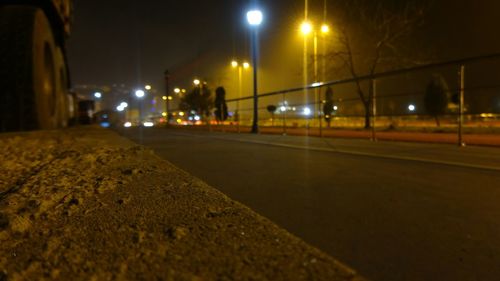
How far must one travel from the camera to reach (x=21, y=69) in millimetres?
9906

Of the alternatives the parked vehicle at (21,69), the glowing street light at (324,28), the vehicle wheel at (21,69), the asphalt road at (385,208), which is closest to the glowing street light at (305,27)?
the glowing street light at (324,28)

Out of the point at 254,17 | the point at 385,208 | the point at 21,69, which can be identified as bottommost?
the point at 385,208

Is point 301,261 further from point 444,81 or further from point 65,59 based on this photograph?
point 444,81

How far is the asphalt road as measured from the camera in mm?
2129

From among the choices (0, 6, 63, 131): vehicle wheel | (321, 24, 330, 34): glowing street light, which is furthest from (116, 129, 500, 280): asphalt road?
(321, 24, 330, 34): glowing street light

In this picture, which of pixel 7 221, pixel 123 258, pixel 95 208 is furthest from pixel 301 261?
pixel 7 221

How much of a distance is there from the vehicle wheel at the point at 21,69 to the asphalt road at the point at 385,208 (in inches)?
252

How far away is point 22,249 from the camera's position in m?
2.18

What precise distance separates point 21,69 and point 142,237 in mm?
9106

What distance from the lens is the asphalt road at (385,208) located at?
83.8 inches

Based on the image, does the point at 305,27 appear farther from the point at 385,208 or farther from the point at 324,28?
Answer: the point at 385,208

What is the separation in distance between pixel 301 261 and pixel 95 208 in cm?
158

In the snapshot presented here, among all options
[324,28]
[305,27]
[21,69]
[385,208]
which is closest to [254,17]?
[305,27]

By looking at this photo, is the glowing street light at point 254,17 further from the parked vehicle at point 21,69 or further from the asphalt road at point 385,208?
the asphalt road at point 385,208
